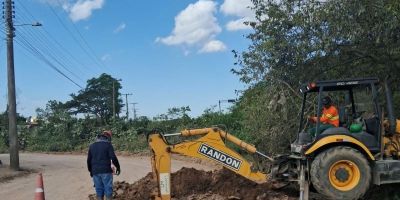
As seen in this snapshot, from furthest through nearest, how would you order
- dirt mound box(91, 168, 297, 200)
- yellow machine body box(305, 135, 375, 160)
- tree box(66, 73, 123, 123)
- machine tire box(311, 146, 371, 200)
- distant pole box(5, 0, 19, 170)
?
tree box(66, 73, 123, 123), distant pole box(5, 0, 19, 170), dirt mound box(91, 168, 297, 200), yellow machine body box(305, 135, 375, 160), machine tire box(311, 146, 371, 200)

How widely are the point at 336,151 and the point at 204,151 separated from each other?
2.64 metres

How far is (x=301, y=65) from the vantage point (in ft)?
49.1

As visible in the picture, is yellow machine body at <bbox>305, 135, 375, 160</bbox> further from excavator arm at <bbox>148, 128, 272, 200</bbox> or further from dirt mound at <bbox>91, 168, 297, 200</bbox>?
dirt mound at <bbox>91, 168, 297, 200</bbox>

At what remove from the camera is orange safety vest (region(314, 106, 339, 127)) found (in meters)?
10.8

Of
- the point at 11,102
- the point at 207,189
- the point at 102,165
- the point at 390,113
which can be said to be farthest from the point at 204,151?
the point at 11,102

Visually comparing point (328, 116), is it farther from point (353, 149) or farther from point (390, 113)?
point (390, 113)

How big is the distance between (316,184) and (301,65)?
538 centimetres

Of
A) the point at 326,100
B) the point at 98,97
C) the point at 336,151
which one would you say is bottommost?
the point at 336,151

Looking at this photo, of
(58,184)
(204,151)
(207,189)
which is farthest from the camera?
(58,184)

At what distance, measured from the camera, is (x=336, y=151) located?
10.3m

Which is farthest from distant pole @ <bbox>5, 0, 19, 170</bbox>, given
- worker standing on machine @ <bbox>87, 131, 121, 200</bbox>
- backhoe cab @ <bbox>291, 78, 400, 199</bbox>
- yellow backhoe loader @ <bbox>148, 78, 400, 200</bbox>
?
backhoe cab @ <bbox>291, 78, 400, 199</bbox>

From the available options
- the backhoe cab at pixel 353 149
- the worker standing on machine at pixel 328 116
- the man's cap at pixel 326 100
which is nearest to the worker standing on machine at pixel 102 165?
the backhoe cab at pixel 353 149

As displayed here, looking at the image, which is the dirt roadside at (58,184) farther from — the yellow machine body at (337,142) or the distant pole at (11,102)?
the yellow machine body at (337,142)

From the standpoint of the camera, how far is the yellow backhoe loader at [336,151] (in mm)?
10250
